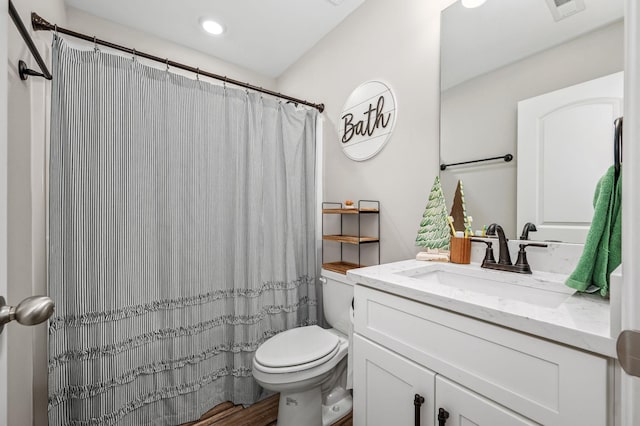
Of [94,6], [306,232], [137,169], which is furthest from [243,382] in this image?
[94,6]

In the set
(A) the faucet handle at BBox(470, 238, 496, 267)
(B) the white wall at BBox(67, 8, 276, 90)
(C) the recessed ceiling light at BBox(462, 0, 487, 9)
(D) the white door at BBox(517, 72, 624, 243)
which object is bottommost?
(A) the faucet handle at BBox(470, 238, 496, 267)

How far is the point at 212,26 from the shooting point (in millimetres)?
1875

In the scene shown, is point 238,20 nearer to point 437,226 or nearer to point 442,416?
point 437,226

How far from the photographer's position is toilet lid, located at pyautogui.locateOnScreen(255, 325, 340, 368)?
1.24m

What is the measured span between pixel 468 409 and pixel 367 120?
152 centimetres

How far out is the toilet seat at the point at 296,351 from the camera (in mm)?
1211

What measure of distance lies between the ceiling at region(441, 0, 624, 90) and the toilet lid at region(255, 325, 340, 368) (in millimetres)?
1455

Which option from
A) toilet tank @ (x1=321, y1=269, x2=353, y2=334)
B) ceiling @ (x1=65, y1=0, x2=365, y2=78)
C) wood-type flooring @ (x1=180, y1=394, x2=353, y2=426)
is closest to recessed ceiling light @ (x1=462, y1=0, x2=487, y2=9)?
ceiling @ (x1=65, y1=0, x2=365, y2=78)

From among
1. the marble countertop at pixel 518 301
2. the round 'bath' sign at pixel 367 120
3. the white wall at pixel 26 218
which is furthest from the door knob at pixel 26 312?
the round 'bath' sign at pixel 367 120

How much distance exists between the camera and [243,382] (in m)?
1.58

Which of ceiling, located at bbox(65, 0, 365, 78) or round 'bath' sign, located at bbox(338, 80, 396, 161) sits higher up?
ceiling, located at bbox(65, 0, 365, 78)

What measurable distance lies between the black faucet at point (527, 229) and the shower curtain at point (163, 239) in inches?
49.9

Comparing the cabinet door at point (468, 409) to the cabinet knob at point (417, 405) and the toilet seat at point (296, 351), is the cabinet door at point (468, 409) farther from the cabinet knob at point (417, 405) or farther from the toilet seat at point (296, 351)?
the toilet seat at point (296, 351)

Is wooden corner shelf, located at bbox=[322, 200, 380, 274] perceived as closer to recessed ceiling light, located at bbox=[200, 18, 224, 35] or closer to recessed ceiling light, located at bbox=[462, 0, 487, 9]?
recessed ceiling light, located at bbox=[462, 0, 487, 9]
